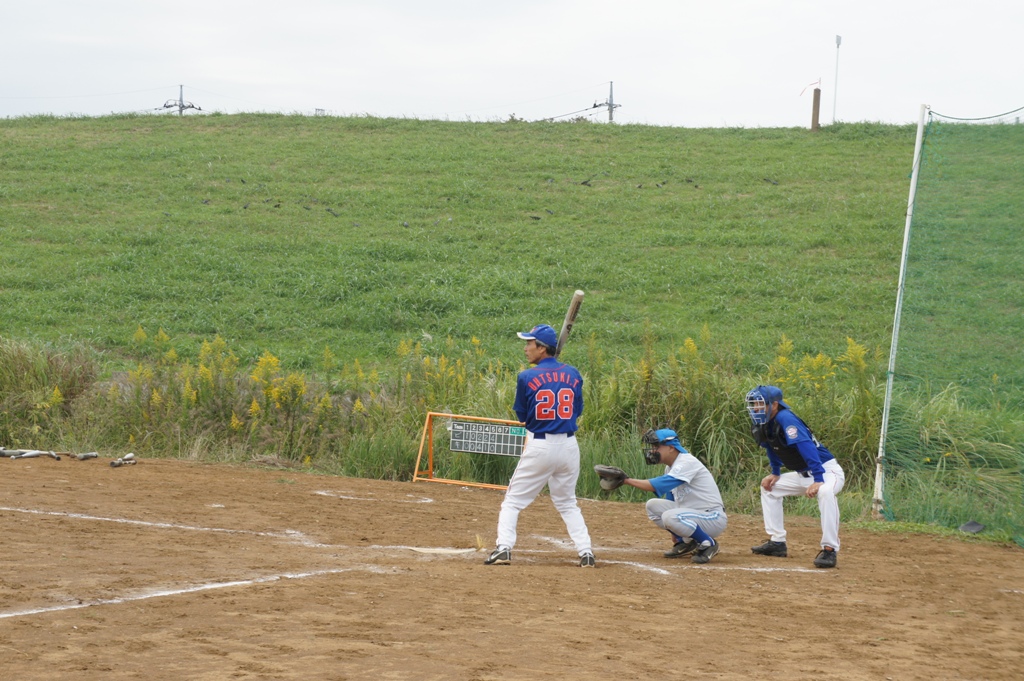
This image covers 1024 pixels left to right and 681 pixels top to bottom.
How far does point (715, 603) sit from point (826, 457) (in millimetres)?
2212

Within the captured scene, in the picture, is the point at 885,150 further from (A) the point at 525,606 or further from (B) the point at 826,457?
(A) the point at 525,606

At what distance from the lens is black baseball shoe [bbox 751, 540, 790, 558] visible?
8.73m

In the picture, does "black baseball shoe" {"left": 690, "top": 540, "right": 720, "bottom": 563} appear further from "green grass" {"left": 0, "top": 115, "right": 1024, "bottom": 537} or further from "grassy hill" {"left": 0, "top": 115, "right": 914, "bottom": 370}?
"grassy hill" {"left": 0, "top": 115, "right": 914, "bottom": 370}

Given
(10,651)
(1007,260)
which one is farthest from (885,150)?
(10,651)

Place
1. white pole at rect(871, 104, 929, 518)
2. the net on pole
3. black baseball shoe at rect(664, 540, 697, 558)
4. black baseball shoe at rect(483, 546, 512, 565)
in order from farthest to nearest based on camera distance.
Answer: white pole at rect(871, 104, 929, 518), the net on pole, black baseball shoe at rect(664, 540, 697, 558), black baseball shoe at rect(483, 546, 512, 565)

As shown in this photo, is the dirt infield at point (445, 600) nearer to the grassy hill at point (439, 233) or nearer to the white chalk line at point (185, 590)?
the white chalk line at point (185, 590)

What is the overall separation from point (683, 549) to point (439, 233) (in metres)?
19.4

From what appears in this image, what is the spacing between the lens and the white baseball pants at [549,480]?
309 inches

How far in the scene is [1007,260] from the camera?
33.8 ft

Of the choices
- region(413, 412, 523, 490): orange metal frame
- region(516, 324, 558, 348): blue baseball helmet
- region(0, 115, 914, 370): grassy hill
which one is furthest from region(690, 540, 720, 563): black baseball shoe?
region(0, 115, 914, 370): grassy hill

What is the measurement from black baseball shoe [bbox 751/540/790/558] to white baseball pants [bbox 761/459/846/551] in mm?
39

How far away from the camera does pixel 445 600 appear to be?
652 cm

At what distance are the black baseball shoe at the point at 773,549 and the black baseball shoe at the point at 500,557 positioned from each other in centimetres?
226

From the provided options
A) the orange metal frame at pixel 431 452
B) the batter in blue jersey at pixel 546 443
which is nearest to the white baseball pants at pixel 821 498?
the batter in blue jersey at pixel 546 443
